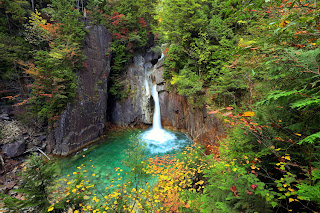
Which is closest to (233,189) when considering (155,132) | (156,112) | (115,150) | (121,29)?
(115,150)

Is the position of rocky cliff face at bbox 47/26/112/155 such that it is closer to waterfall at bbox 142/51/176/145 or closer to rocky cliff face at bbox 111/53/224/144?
rocky cliff face at bbox 111/53/224/144

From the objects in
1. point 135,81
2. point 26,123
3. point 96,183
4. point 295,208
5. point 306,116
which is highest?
point 135,81

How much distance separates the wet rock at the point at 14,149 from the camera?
7.87 m

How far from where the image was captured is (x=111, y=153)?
9.75 m

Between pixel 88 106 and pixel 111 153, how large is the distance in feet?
14.9

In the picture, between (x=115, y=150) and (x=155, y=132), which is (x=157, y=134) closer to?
(x=155, y=132)

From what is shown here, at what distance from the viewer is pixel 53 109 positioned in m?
9.27

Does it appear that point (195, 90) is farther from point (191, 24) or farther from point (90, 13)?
point (90, 13)

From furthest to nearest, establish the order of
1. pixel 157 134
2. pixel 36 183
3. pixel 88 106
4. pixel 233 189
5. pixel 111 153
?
pixel 157 134 < pixel 88 106 < pixel 111 153 < pixel 36 183 < pixel 233 189

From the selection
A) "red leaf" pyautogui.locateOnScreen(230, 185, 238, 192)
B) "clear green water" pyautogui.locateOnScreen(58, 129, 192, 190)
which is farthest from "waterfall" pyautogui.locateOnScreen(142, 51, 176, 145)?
"red leaf" pyautogui.locateOnScreen(230, 185, 238, 192)

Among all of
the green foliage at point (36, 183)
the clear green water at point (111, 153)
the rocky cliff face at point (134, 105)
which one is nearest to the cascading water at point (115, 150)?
the clear green water at point (111, 153)

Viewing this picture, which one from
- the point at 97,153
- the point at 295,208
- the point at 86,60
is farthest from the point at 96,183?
the point at 86,60

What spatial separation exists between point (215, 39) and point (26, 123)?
49.5ft

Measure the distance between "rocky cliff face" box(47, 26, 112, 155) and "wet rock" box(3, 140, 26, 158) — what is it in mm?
1308
